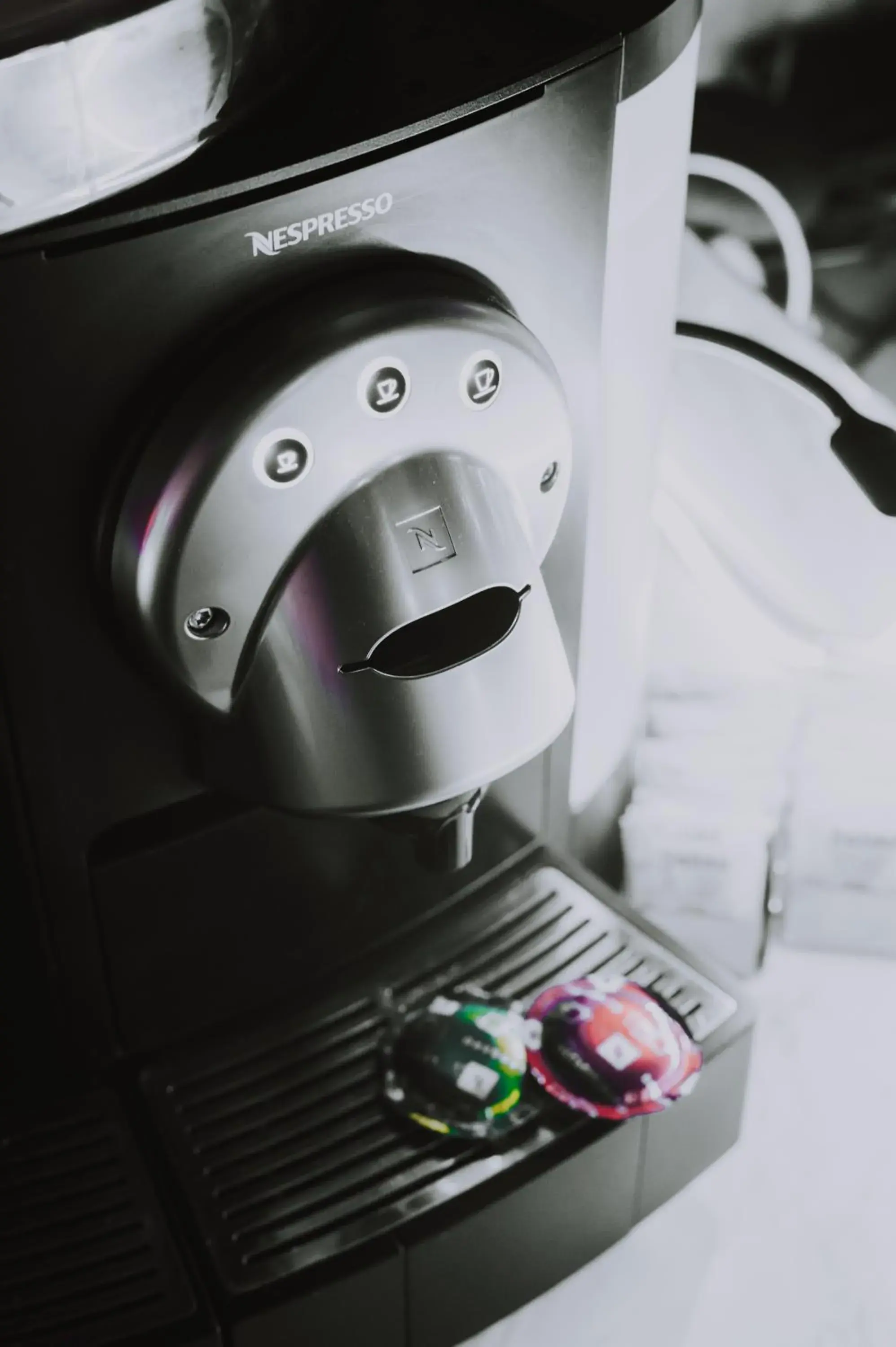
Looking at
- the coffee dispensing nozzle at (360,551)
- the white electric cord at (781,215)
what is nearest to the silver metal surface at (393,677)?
the coffee dispensing nozzle at (360,551)

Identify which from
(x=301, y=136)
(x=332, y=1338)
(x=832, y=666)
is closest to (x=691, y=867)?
(x=832, y=666)

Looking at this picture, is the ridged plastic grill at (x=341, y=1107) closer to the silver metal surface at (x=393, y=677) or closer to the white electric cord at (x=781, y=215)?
the silver metal surface at (x=393, y=677)

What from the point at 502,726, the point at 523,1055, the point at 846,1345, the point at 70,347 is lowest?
the point at 846,1345

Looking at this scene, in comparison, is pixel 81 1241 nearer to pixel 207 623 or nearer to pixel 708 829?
pixel 207 623

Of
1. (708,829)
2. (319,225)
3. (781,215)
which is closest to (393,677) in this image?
(319,225)

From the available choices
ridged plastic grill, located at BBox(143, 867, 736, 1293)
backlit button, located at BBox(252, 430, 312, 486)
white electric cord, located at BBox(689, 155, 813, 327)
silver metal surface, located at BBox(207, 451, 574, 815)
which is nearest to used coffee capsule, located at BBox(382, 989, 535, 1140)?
ridged plastic grill, located at BBox(143, 867, 736, 1293)

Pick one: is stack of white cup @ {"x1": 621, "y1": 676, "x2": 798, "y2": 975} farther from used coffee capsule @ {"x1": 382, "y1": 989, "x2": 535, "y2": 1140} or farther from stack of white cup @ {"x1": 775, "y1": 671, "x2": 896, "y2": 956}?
used coffee capsule @ {"x1": 382, "y1": 989, "x2": 535, "y2": 1140}

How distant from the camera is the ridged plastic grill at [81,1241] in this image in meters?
0.51

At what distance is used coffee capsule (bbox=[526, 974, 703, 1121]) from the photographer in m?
0.57

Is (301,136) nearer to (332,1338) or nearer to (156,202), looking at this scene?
(156,202)

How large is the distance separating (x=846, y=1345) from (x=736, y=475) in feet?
1.38

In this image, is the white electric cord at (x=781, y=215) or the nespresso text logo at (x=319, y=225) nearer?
the nespresso text logo at (x=319, y=225)

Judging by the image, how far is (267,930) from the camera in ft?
1.97

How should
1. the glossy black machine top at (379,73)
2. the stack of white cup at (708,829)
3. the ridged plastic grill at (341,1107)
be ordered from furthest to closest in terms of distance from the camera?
the stack of white cup at (708,829) → the ridged plastic grill at (341,1107) → the glossy black machine top at (379,73)
